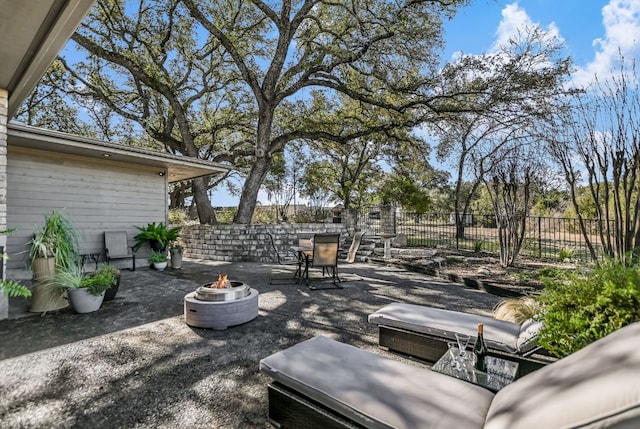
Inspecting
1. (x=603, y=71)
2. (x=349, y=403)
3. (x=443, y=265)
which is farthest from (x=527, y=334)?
(x=443, y=265)

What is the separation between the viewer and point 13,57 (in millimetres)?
3420

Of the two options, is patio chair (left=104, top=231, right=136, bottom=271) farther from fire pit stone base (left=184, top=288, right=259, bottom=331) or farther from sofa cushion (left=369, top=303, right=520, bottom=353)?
sofa cushion (left=369, top=303, right=520, bottom=353)

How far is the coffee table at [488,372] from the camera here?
1.78 metres

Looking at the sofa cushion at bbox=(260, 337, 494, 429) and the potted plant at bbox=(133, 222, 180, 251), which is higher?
the potted plant at bbox=(133, 222, 180, 251)

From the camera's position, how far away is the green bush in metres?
1.57

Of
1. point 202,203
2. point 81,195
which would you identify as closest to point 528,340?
point 81,195

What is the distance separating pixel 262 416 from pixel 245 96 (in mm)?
12714

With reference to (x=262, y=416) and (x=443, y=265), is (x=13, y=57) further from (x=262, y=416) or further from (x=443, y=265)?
(x=443, y=265)

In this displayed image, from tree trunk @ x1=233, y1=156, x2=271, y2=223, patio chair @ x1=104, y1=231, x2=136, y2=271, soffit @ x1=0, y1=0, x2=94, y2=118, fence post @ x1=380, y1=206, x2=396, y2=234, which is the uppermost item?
soffit @ x1=0, y1=0, x2=94, y2=118

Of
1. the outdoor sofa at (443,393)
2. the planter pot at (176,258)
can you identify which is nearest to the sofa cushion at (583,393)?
the outdoor sofa at (443,393)

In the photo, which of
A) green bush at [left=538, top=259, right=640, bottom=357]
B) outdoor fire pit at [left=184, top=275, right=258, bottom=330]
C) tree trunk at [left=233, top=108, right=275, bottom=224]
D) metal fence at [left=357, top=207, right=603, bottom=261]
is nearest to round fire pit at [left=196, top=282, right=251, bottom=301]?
outdoor fire pit at [left=184, top=275, right=258, bottom=330]

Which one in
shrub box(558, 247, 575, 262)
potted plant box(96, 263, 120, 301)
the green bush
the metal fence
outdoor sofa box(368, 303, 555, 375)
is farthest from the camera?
the metal fence

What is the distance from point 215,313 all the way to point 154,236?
16.8ft

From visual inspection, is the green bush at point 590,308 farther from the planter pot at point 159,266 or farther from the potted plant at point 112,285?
the planter pot at point 159,266
